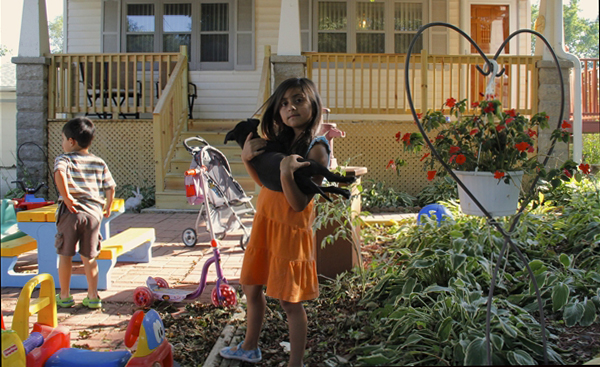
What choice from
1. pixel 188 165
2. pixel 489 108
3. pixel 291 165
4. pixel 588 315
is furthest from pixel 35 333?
pixel 188 165

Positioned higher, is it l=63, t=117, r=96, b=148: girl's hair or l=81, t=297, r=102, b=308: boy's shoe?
l=63, t=117, r=96, b=148: girl's hair

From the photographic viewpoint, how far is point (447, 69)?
10.5 m

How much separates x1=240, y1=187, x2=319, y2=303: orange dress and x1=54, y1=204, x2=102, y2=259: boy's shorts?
5.78 ft

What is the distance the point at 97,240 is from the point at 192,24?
26.7 feet

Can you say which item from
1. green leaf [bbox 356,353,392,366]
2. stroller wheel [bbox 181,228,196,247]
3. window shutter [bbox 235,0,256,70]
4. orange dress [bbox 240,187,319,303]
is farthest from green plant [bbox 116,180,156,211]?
green leaf [bbox 356,353,392,366]

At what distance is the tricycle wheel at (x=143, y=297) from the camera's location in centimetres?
364

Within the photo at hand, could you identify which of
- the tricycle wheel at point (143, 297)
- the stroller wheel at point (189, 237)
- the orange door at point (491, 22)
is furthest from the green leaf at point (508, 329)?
the orange door at point (491, 22)

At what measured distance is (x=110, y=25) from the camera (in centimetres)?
1109

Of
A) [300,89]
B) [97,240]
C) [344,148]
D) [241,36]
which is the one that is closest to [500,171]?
[300,89]

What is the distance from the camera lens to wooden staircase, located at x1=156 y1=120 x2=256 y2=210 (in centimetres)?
833

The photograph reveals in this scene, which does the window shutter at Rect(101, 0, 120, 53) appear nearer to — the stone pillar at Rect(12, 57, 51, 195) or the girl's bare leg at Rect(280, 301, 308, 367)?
the stone pillar at Rect(12, 57, 51, 195)

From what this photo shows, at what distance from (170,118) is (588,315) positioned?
7.46 metres

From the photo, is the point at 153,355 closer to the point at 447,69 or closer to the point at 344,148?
the point at 344,148

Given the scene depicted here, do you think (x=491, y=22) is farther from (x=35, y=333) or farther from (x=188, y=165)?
(x=35, y=333)
